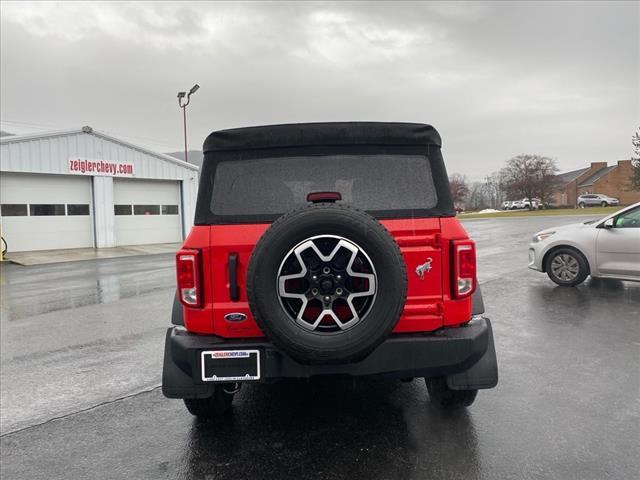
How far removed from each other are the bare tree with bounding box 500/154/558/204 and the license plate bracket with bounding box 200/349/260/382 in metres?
67.6

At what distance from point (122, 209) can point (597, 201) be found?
59759 millimetres

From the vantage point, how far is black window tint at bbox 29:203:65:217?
1970 centimetres

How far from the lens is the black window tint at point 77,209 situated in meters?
20.9

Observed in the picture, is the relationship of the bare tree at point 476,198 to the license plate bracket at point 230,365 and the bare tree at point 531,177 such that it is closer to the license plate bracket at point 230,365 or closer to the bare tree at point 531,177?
the bare tree at point 531,177

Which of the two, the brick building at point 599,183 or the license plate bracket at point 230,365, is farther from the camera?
the brick building at point 599,183

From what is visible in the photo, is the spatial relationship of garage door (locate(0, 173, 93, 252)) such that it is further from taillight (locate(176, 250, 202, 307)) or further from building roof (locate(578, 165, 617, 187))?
building roof (locate(578, 165, 617, 187))

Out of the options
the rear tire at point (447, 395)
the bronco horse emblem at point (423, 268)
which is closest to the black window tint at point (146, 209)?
the rear tire at point (447, 395)

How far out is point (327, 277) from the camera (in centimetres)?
245

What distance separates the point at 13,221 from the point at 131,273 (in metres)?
10.1

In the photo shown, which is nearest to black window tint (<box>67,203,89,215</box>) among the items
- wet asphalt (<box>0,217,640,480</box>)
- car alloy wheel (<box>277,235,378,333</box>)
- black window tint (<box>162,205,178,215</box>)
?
black window tint (<box>162,205,178,215</box>)

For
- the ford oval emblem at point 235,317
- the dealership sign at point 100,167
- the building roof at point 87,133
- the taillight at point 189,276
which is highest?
the building roof at point 87,133

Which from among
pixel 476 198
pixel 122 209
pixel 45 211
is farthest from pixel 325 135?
pixel 476 198

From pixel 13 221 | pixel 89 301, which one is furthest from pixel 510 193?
pixel 89 301

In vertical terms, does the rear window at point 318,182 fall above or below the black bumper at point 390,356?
above
